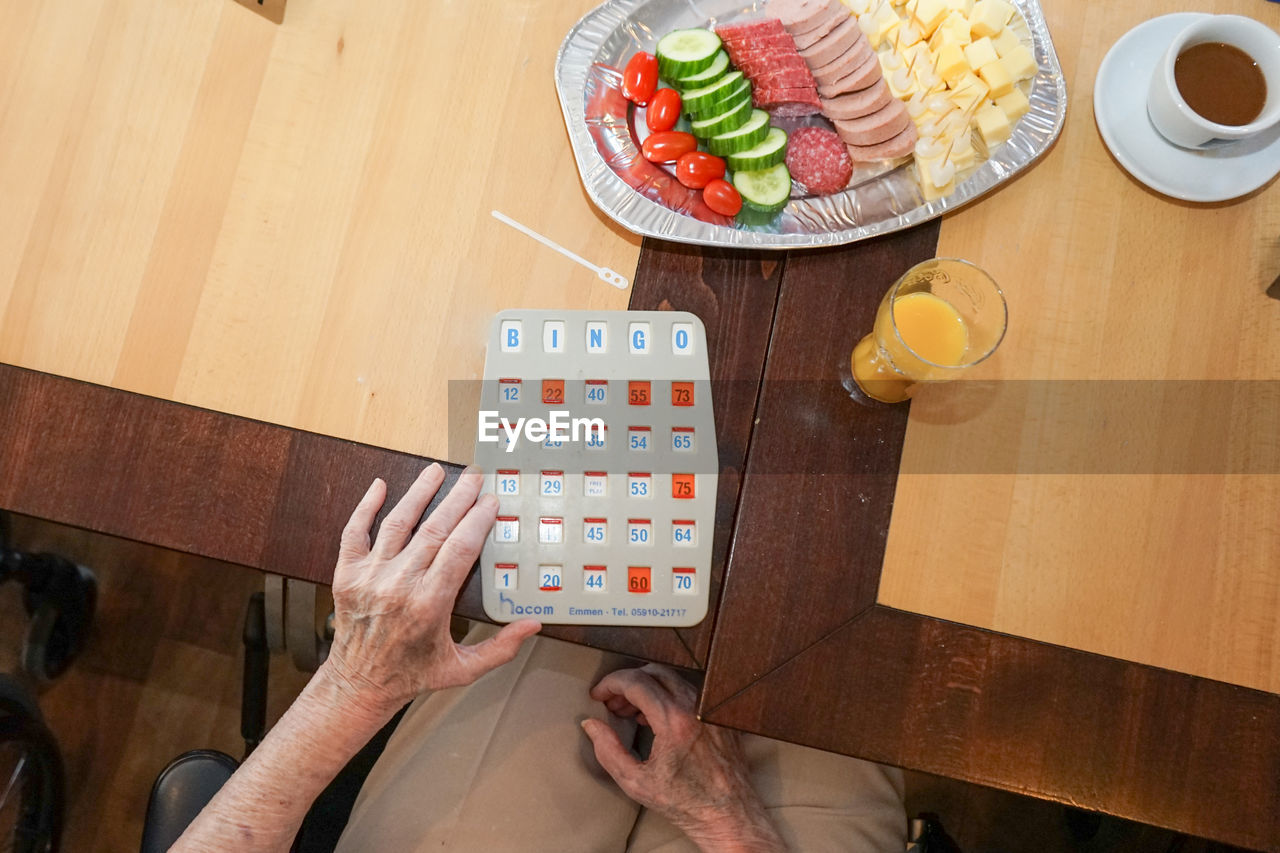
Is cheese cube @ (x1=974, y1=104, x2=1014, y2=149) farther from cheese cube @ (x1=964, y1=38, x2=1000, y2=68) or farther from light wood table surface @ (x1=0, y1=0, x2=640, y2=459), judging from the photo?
light wood table surface @ (x1=0, y1=0, x2=640, y2=459)

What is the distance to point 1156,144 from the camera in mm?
997

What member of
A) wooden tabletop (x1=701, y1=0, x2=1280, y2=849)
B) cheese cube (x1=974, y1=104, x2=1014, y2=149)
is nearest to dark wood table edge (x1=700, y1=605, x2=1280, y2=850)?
wooden tabletop (x1=701, y1=0, x2=1280, y2=849)

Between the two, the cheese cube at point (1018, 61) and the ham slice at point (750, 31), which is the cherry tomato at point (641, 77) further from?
the cheese cube at point (1018, 61)

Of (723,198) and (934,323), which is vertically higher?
(723,198)

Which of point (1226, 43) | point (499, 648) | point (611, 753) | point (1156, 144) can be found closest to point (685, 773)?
point (611, 753)

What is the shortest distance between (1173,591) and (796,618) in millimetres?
424

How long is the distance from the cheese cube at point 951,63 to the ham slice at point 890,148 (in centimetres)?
7

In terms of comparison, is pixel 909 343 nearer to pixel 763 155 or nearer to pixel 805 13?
pixel 763 155

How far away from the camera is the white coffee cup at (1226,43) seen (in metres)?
0.92

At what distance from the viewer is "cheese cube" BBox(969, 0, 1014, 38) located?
0.96 metres

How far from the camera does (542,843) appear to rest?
3.61 feet

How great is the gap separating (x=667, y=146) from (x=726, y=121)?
7cm

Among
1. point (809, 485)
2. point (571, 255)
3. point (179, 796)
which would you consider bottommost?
point (179, 796)

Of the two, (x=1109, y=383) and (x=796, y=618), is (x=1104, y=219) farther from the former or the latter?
(x=796, y=618)
